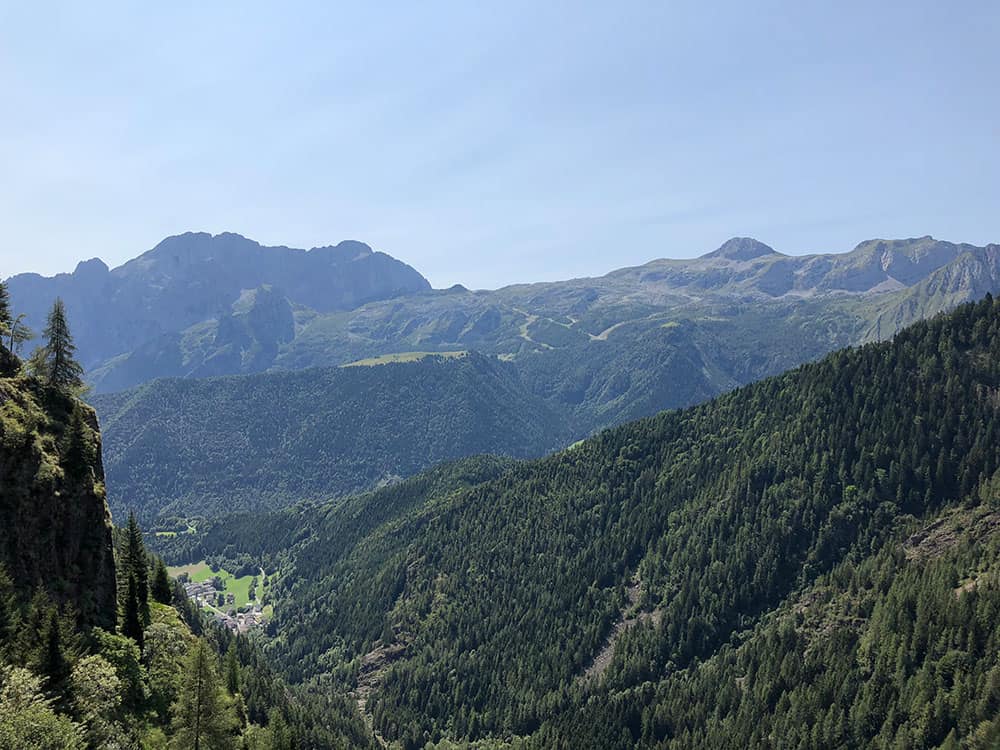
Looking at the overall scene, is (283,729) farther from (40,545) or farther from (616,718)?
(616,718)

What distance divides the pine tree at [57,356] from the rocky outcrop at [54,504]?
3922 millimetres

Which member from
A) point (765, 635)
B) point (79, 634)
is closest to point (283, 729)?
point (79, 634)

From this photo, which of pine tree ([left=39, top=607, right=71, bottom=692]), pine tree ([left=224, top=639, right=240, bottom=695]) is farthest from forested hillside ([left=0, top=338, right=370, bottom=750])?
pine tree ([left=224, top=639, right=240, bottom=695])

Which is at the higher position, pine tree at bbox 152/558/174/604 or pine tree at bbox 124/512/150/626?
pine tree at bbox 124/512/150/626

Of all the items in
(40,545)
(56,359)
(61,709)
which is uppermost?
(56,359)

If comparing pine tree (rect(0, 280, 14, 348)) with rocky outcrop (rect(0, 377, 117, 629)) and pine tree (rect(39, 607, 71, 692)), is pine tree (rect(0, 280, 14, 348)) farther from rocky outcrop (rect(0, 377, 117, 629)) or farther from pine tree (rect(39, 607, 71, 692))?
pine tree (rect(39, 607, 71, 692))

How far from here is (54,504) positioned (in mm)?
75500

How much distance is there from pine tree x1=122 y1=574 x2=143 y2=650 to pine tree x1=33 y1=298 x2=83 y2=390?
31044 millimetres

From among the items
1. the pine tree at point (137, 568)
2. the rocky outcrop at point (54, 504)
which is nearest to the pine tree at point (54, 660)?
the rocky outcrop at point (54, 504)

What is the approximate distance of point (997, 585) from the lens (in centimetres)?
15912

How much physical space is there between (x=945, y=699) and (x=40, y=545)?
180 meters

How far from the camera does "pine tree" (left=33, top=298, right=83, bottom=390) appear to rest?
87.6 m

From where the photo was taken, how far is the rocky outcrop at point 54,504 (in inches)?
2773

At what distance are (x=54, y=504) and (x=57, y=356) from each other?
24.1 m
